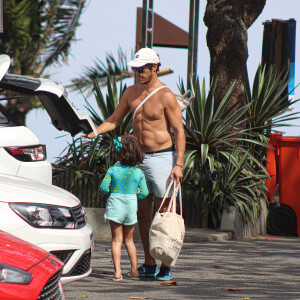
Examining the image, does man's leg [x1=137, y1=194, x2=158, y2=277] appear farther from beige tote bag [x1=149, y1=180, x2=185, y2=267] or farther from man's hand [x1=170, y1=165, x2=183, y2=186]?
beige tote bag [x1=149, y1=180, x2=185, y2=267]

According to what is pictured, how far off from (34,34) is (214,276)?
25.5 metres

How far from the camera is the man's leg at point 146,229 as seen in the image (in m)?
7.26

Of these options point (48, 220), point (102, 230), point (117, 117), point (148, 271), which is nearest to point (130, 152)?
point (117, 117)

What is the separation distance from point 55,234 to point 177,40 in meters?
10.0

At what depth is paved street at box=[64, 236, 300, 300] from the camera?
21.0 feet

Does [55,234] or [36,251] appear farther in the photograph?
[55,234]

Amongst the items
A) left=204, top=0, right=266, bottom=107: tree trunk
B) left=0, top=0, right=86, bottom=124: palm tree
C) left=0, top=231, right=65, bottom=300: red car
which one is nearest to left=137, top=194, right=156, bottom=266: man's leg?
left=0, top=231, right=65, bottom=300: red car

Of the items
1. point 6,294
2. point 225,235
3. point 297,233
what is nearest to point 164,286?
point 6,294

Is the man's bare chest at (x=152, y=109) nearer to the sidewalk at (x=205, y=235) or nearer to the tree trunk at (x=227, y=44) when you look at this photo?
the sidewalk at (x=205, y=235)

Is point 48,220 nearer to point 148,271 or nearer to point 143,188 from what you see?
point 143,188

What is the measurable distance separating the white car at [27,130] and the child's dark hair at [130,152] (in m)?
0.49

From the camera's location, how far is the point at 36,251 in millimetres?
4160

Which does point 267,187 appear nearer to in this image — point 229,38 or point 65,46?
point 229,38

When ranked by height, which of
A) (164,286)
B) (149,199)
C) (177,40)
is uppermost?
(177,40)
